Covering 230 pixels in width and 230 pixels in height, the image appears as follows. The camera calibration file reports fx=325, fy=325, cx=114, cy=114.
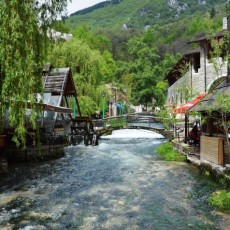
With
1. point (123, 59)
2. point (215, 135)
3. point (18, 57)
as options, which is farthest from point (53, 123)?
point (123, 59)

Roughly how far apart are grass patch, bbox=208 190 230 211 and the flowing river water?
24 cm

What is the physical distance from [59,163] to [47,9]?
9.41m

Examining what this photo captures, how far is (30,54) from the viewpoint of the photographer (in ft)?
31.5

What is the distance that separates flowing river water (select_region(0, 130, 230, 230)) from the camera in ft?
27.6

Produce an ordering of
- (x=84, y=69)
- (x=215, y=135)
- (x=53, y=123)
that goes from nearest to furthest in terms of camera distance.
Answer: (x=215, y=135) → (x=53, y=123) → (x=84, y=69)

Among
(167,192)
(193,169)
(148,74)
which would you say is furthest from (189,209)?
(148,74)

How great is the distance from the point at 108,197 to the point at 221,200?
3.58 metres

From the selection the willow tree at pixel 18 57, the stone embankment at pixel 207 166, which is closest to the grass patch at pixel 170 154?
the stone embankment at pixel 207 166

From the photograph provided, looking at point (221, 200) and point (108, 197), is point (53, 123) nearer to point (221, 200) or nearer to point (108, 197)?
point (108, 197)

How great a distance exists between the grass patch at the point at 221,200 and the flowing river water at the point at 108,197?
24cm

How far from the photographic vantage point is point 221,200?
9.70 m

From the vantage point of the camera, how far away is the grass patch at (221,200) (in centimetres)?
949

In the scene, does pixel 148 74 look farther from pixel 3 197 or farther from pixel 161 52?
pixel 3 197

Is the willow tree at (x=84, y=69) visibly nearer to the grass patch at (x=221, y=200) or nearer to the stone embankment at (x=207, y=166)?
the stone embankment at (x=207, y=166)
